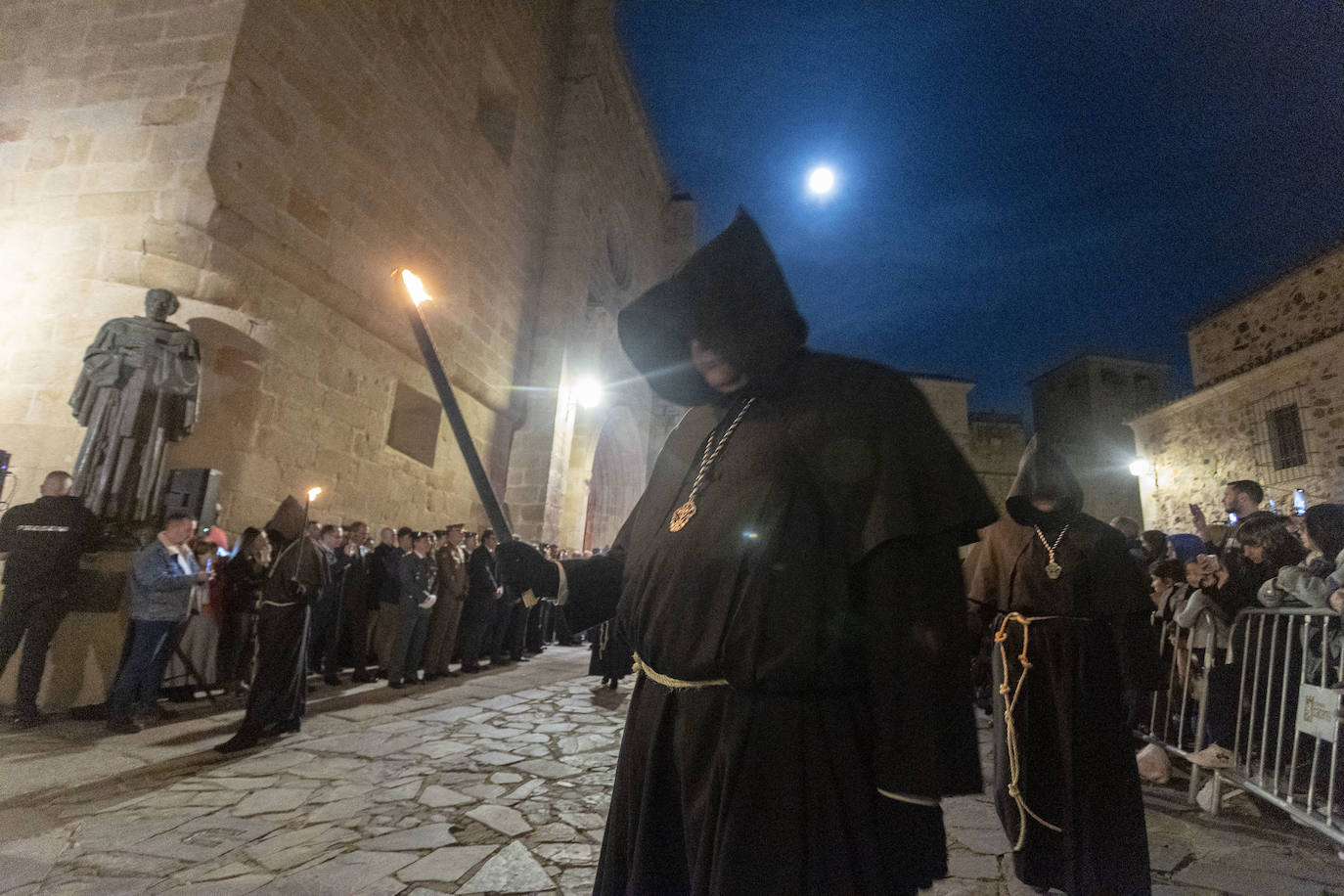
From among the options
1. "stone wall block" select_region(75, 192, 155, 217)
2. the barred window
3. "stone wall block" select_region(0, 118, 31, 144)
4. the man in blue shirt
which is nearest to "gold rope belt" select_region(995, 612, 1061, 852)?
the man in blue shirt

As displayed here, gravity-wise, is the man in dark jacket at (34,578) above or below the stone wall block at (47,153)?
below

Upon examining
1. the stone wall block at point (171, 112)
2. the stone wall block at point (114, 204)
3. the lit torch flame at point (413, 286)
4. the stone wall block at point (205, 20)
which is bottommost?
the lit torch flame at point (413, 286)

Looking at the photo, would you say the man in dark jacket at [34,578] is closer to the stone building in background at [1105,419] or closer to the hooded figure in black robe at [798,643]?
the hooded figure in black robe at [798,643]

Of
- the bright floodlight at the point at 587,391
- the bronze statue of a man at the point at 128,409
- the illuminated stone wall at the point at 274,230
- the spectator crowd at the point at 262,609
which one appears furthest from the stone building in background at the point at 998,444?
the bronze statue of a man at the point at 128,409

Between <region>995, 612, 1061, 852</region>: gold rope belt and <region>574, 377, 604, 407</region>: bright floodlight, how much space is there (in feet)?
37.1

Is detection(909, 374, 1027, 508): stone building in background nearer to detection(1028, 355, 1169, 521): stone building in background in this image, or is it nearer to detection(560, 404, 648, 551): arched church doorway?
detection(1028, 355, 1169, 521): stone building in background

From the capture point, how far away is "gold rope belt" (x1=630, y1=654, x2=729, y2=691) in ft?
4.61

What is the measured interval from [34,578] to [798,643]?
680 centimetres

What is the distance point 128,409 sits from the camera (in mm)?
5797

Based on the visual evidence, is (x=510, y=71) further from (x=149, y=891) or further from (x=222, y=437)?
(x=149, y=891)

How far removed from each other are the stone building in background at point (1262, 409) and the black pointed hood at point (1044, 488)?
1427 cm

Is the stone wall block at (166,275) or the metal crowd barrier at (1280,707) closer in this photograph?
the metal crowd barrier at (1280,707)

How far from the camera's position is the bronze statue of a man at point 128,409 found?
576 cm

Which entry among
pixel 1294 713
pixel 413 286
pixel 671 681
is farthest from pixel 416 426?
pixel 1294 713
